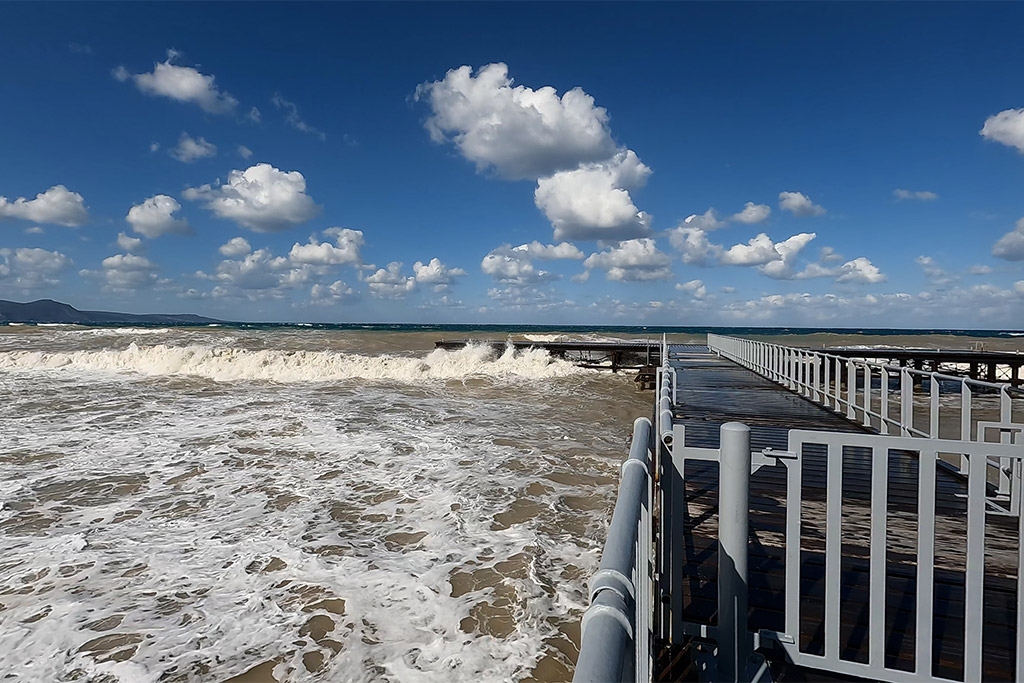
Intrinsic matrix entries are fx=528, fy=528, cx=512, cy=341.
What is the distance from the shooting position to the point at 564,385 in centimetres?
2406

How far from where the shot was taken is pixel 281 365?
25.6 meters

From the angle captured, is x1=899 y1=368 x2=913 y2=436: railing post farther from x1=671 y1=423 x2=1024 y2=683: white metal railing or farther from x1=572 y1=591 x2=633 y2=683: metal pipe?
x1=572 y1=591 x2=633 y2=683: metal pipe

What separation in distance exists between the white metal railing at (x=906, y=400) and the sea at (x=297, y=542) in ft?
14.1

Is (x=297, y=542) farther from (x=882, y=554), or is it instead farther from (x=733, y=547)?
(x=882, y=554)

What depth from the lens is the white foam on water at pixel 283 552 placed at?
4.37 meters

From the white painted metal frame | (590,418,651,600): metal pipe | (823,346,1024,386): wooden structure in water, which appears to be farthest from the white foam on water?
(823,346,1024,386): wooden structure in water

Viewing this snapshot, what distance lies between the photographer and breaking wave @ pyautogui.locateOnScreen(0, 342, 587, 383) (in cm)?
2534

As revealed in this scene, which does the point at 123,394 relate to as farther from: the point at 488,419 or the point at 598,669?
the point at 598,669

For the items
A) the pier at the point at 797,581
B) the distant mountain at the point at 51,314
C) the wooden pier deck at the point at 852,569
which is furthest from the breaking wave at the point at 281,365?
the distant mountain at the point at 51,314

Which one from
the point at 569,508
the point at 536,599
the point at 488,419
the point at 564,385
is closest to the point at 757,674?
the point at 536,599

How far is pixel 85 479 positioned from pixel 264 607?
19.7 feet

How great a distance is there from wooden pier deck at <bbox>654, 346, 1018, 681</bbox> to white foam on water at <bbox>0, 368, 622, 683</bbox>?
5.51ft

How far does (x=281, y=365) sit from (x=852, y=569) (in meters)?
25.8

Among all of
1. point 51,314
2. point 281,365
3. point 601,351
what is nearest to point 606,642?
point 281,365
